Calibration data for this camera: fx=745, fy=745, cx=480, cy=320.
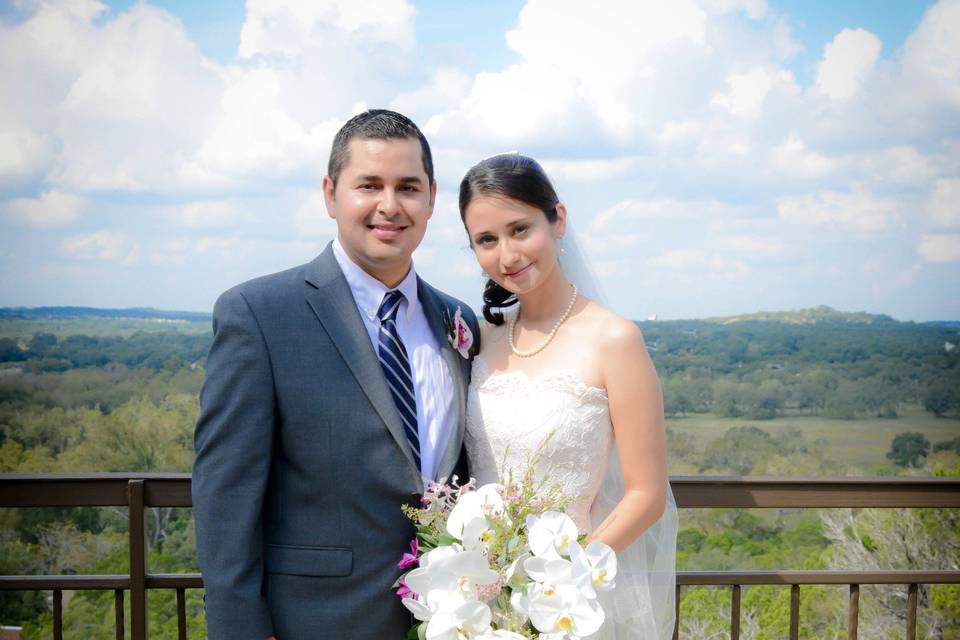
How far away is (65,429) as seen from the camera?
16.3 m

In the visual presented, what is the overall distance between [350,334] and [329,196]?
426 millimetres

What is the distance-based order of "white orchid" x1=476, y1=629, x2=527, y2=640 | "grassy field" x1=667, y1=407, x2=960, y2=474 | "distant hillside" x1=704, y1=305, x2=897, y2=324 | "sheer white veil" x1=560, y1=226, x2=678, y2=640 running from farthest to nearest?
"distant hillside" x1=704, y1=305, x2=897, y2=324
"grassy field" x1=667, y1=407, x2=960, y2=474
"sheer white veil" x1=560, y1=226, x2=678, y2=640
"white orchid" x1=476, y1=629, x2=527, y2=640

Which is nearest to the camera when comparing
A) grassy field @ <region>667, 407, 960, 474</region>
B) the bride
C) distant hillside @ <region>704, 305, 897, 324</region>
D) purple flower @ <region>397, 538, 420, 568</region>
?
purple flower @ <region>397, 538, 420, 568</region>

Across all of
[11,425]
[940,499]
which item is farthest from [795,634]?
[11,425]

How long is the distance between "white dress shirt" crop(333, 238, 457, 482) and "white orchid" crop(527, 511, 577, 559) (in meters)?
0.47

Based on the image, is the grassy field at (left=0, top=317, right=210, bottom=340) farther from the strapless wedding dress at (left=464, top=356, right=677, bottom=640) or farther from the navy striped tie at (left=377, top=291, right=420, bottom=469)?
the navy striped tie at (left=377, top=291, right=420, bottom=469)

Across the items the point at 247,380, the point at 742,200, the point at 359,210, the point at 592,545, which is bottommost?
the point at 592,545

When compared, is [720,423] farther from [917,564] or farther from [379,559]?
[379,559]

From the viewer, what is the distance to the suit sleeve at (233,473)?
169 cm

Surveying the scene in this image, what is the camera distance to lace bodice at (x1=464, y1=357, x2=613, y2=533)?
6.93ft

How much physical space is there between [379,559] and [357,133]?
1.07 meters

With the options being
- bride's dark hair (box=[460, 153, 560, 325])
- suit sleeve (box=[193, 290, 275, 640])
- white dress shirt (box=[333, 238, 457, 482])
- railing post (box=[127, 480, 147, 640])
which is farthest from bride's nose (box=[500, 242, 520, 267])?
railing post (box=[127, 480, 147, 640])

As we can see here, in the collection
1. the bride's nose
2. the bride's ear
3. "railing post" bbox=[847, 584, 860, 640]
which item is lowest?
"railing post" bbox=[847, 584, 860, 640]

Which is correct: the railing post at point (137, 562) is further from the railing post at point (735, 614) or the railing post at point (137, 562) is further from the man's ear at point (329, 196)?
the railing post at point (735, 614)
